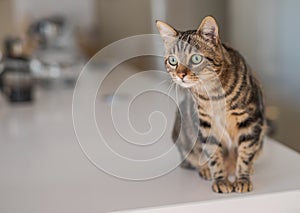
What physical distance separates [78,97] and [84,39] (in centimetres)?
167

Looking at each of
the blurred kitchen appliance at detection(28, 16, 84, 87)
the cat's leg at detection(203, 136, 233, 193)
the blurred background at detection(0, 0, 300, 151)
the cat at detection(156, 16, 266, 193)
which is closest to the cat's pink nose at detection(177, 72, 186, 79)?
the cat at detection(156, 16, 266, 193)

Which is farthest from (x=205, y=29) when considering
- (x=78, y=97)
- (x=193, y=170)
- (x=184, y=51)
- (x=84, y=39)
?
(x=84, y=39)

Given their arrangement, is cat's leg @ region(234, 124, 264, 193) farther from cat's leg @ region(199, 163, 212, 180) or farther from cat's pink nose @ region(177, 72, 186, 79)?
cat's pink nose @ region(177, 72, 186, 79)

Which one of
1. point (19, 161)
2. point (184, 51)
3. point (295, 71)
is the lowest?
point (295, 71)

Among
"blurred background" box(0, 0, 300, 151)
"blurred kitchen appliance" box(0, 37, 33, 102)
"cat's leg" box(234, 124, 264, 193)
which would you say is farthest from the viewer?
"blurred background" box(0, 0, 300, 151)

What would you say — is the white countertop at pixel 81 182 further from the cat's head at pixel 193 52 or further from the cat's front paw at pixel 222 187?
the cat's head at pixel 193 52

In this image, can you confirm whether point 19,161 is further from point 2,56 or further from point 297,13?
point 297,13

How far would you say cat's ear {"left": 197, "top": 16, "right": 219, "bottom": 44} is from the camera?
30.0 inches

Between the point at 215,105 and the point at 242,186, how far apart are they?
5.7 inches

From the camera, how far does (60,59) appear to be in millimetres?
2029

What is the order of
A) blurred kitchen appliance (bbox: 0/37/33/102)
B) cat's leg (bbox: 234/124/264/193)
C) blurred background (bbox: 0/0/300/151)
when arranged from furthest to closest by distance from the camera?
blurred background (bbox: 0/0/300/151) < blurred kitchen appliance (bbox: 0/37/33/102) < cat's leg (bbox: 234/124/264/193)

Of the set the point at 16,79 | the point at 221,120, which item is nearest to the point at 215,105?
the point at 221,120

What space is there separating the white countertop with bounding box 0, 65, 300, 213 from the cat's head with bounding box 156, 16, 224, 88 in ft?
0.67

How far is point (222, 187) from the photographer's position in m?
0.84
